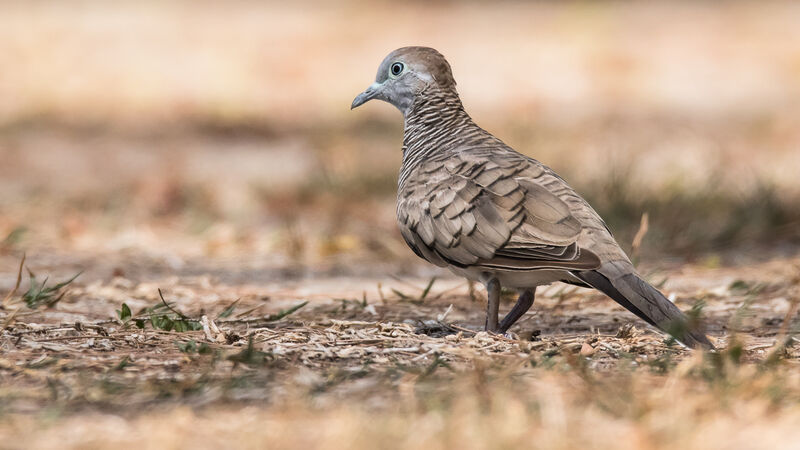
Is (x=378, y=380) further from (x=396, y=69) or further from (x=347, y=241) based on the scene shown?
(x=347, y=241)

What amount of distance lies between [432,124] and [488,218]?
100 cm

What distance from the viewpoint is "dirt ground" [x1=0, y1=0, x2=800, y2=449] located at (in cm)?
282

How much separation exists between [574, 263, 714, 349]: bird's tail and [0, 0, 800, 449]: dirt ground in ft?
0.34

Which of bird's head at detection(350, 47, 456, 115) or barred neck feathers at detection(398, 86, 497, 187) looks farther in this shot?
bird's head at detection(350, 47, 456, 115)

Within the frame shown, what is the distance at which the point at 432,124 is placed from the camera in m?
4.87

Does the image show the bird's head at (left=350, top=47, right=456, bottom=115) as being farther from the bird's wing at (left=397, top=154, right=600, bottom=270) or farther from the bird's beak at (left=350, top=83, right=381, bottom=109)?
the bird's wing at (left=397, top=154, right=600, bottom=270)

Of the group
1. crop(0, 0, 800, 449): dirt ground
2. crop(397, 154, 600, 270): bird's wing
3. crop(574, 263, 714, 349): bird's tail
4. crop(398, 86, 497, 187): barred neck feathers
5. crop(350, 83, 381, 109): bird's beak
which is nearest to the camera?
crop(0, 0, 800, 449): dirt ground

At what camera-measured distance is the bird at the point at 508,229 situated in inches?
148

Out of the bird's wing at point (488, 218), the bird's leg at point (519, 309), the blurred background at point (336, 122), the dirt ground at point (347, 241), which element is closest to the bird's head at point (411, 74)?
the bird's wing at point (488, 218)

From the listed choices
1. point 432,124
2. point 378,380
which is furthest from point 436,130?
point 378,380

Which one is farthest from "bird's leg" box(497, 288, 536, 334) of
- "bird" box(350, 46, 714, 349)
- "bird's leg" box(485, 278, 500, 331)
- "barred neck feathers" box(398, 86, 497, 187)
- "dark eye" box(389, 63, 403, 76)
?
"dark eye" box(389, 63, 403, 76)

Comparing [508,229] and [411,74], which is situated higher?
[411,74]

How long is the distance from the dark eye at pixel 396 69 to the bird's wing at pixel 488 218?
31.4 inches

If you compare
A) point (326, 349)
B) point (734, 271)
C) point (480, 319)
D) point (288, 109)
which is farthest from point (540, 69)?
point (326, 349)
